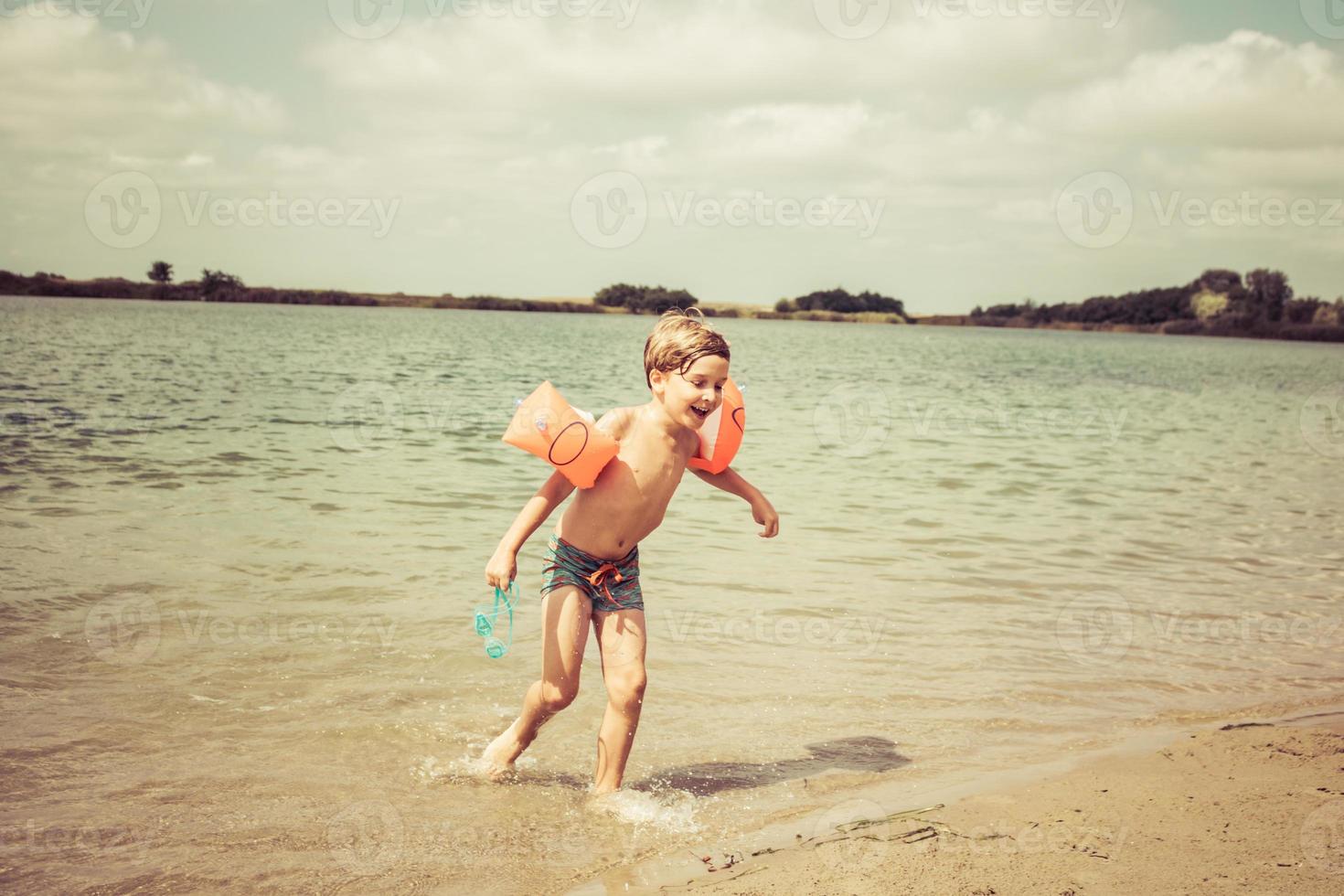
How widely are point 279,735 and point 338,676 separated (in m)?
0.78

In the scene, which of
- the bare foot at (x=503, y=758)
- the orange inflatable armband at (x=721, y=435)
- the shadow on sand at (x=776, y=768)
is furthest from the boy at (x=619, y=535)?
the shadow on sand at (x=776, y=768)

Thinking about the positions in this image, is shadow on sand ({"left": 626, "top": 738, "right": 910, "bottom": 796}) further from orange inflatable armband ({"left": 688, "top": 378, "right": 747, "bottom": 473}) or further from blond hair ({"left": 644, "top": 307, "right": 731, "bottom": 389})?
blond hair ({"left": 644, "top": 307, "right": 731, "bottom": 389})

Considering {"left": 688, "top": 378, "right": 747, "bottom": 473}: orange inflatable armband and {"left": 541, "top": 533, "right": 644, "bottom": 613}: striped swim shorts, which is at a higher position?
{"left": 688, "top": 378, "right": 747, "bottom": 473}: orange inflatable armband

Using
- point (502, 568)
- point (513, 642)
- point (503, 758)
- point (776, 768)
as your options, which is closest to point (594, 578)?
point (502, 568)

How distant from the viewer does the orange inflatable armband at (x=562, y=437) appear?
12.6 feet

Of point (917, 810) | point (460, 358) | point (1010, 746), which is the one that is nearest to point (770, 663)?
point (1010, 746)

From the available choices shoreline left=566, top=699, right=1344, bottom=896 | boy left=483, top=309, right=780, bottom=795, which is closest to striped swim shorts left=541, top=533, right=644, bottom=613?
boy left=483, top=309, right=780, bottom=795

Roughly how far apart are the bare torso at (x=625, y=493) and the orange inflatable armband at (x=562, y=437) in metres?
0.09

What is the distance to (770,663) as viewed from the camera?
5855mm

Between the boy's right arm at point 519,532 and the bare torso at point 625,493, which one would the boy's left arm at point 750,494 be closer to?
the bare torso at point 625,493

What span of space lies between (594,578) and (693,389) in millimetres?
899

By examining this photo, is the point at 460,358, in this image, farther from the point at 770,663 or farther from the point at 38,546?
the point at 770,663

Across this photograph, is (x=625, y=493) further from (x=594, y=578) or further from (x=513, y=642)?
(x=513, y=642)

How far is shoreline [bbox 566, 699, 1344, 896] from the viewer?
3074 mm
